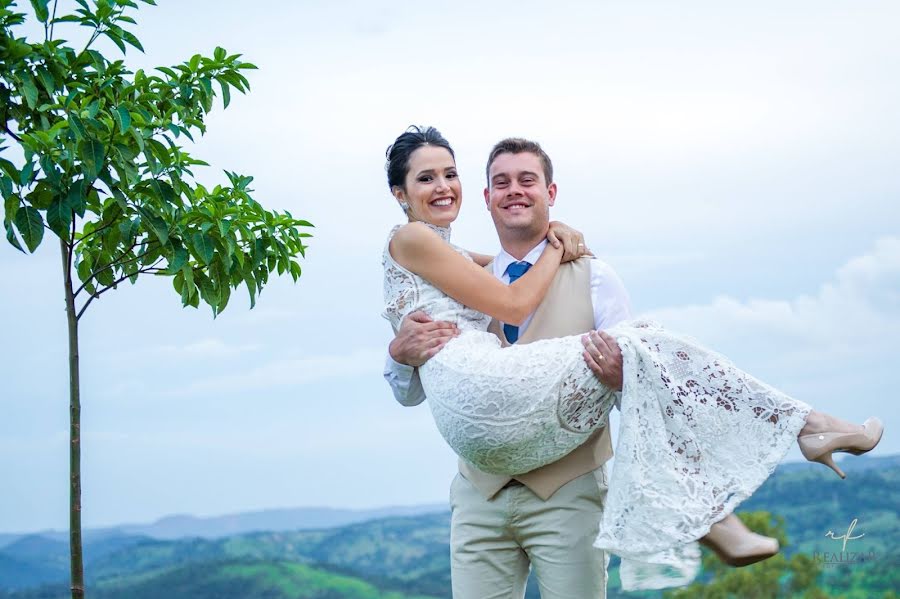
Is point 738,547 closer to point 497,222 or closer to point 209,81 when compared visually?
point 497,222

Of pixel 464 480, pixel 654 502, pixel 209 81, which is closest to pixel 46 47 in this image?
pixel 209 81

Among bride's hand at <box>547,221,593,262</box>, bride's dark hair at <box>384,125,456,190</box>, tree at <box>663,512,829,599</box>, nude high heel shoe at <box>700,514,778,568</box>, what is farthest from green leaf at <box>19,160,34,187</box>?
Result: tree at <box>663,512,829,599</box>

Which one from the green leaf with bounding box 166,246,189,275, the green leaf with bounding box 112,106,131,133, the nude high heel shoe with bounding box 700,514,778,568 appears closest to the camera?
the nude high heel shoe with bounding box 700,514,778,568

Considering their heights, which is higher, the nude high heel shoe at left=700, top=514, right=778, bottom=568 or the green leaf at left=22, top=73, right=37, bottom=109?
the green leaf at left=22, top=73, right=37, bottom=109

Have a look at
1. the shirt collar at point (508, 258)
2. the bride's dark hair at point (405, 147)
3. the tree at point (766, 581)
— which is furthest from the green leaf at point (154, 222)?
the tree at point (766, 581)

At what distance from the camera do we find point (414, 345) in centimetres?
309

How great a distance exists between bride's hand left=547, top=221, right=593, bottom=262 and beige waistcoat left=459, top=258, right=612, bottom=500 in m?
0.03

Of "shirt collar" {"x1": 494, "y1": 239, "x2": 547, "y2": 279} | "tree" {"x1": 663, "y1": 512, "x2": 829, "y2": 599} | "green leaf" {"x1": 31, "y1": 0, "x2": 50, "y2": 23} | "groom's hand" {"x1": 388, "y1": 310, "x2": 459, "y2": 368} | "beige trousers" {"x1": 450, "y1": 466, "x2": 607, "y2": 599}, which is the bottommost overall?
"tree" {"x1": 663, "y1": 512, "x2": 829, "y2": 599}

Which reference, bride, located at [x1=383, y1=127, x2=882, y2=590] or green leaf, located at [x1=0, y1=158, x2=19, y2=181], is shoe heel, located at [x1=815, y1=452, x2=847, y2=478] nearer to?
bride, located at [x1=383, y1=127, x2=882, y2=590]

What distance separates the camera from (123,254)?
4547mm

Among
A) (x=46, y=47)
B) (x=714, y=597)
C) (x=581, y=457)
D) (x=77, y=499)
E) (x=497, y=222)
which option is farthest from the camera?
(x=714, y=597)

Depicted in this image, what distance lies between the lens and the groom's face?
3.17m

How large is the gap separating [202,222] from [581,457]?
2014 millimetres

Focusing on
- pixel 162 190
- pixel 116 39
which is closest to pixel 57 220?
pixel 162 190
